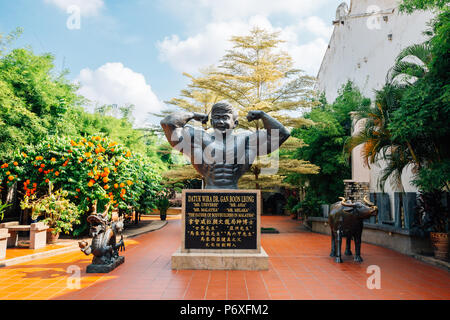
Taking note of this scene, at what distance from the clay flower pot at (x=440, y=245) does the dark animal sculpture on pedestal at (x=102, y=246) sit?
6.30 m

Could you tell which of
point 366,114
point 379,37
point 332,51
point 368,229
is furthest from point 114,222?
point 332,51

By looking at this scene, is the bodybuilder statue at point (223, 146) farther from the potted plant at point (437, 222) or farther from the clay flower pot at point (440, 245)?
the clay flower pot at point (440, 245)

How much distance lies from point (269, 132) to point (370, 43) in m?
11.6

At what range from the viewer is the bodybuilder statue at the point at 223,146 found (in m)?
5.07

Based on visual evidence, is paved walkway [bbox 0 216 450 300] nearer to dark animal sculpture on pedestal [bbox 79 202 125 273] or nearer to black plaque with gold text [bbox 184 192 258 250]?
dark animal sculpture on pedestal [bbox 79 202 125 273]

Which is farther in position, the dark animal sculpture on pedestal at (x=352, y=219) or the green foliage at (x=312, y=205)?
the green foliage at (x=312, y=205)

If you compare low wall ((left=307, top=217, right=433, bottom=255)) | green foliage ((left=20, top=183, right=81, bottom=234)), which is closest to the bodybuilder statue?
green foliage ((left=20, top=183, right=81, bottom=234))

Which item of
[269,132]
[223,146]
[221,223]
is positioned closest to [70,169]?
[223,146]

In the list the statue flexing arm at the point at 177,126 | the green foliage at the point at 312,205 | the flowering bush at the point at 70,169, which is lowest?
the green foliage at the point at 312,205

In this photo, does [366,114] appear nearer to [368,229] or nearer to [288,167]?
[368,229]

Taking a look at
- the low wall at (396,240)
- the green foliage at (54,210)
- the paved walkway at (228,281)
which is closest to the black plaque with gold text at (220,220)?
the paved walkway at (228,281)

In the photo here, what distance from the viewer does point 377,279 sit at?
177 inches

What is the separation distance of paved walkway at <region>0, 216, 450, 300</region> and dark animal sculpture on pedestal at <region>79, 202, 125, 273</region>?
15 centimetres
